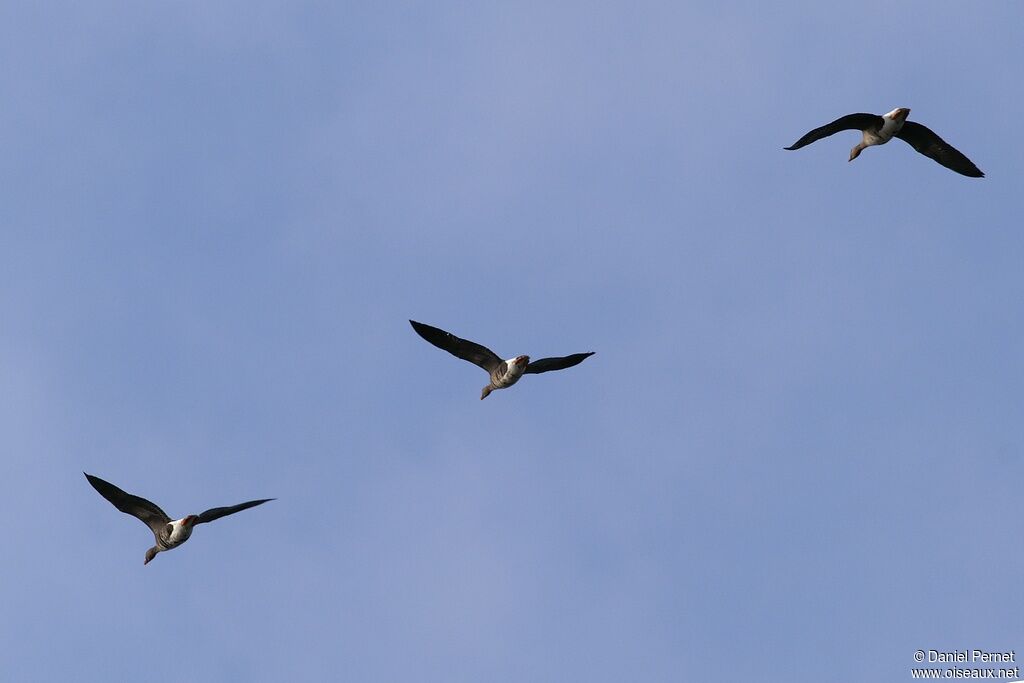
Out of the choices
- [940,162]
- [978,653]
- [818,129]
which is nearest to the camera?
[978,653]

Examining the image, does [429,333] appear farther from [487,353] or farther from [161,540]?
[161,540]

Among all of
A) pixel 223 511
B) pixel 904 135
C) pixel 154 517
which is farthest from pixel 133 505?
pixel 904 135

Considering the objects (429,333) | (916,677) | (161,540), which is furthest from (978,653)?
(161,540)

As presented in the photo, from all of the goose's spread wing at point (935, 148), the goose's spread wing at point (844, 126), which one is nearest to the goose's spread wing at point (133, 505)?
the goose's spread wing at point (844, 126)

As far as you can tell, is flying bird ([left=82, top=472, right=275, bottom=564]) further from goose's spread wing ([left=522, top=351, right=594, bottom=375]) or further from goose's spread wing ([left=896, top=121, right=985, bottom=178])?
goose's spread wing ([left=896, top=121, right=985, bottom=178])

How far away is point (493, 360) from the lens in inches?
1802

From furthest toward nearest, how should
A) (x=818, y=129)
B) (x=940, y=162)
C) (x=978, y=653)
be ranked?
1. (x=940, y=162)
2. (x=818, y=129)
3. (x=978, y=653)

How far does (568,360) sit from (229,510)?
966 centimetres

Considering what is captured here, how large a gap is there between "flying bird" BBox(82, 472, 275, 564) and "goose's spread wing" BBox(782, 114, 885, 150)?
18370 mm

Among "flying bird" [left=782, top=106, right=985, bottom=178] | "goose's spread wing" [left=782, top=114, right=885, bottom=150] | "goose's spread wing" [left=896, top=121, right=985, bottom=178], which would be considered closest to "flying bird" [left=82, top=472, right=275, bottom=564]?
"goose's spread wing" [left=782, top=114, right=885, bottom=150]

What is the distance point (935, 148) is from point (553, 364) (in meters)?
11.9

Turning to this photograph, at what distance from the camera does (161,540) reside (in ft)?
153

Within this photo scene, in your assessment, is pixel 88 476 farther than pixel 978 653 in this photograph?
Yes

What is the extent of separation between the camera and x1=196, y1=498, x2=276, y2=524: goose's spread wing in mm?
42531
